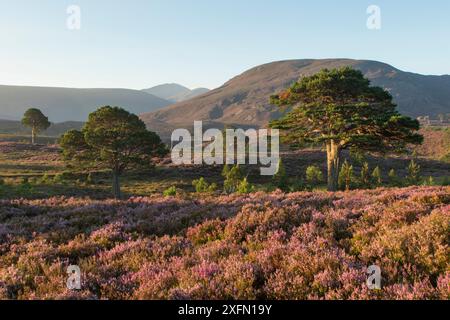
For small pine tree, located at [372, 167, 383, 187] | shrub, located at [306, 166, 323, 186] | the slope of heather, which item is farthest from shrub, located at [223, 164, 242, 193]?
the slope of heather

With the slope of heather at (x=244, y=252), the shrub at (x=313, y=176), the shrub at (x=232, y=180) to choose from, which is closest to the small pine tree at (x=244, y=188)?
the shrub at (x=232, y=180)

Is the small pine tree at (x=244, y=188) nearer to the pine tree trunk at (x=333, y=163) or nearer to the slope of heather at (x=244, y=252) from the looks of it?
the pine tree trunk at (x=333, y=163)

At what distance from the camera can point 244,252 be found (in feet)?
22.8

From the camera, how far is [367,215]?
8344 millimetres

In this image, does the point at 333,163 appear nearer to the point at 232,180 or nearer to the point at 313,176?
the point at 232,180

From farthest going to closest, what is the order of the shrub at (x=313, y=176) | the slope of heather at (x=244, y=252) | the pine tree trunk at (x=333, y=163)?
1. the shrub at (x=313, y=176)
2. the pine tree trunk at (x=333, y=163)
3. the slope of heather at (x=244, y=252)

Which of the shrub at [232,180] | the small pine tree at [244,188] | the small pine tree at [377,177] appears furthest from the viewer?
the small pine tree at [377,177]

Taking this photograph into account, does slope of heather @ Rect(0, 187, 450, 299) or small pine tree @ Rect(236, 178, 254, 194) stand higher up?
slope of heather @ Rect(0, 187, 450, 299)

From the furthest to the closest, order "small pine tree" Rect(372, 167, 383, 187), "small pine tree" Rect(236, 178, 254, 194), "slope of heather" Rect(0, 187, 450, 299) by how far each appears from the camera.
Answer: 1. "small pine tree" Rect(372, 167, 383, 187)
2. "small pine tree" Rect(236, 178, 254, 194)
3. "slope of heather" Rect(0, 187, 450, 299)

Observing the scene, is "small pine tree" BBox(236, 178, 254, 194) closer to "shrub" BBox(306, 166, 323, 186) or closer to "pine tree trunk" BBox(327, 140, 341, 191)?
"pine tree trunk" BBox(327, 140, 341, 191)

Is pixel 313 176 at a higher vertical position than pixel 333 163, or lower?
lower

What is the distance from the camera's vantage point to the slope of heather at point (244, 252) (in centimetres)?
502

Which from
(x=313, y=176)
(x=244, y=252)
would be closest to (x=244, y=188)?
(x=313, y=176)

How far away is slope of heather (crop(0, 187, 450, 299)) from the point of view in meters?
5.02
